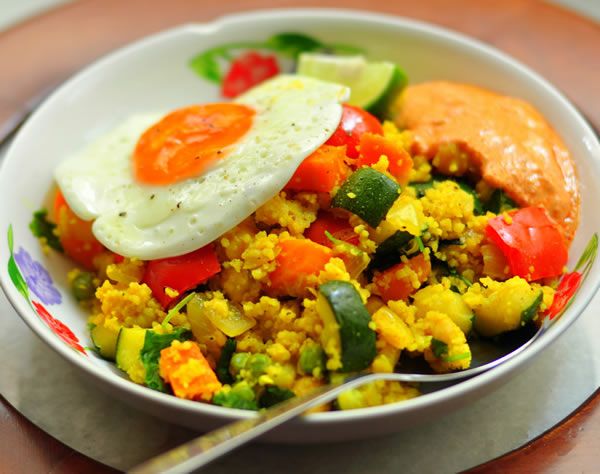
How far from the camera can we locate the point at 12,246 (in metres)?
2.75

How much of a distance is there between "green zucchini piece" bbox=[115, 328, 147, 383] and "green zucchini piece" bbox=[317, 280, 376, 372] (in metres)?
0.65

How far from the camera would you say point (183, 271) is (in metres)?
2.54

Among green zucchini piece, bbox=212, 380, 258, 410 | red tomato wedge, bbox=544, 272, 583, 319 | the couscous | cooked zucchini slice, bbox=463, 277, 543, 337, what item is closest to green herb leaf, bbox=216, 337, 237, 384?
the couscous

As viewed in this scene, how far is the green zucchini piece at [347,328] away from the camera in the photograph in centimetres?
216

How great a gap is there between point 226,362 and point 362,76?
1.66m

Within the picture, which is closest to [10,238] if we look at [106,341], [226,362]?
[106,341]

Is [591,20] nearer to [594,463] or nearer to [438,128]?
[438,128]

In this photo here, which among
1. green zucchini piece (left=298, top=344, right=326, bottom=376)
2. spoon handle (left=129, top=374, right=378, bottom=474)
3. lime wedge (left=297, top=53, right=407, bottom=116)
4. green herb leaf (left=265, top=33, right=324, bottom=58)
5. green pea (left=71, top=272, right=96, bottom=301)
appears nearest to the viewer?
spoon handle (left=129, top=374, right=378, bottom=474)

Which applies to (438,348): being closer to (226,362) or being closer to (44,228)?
(226,362)

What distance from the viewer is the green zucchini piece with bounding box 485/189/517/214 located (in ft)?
9.09

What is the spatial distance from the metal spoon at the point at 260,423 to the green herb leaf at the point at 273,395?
3 centimetres

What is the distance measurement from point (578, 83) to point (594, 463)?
223 centimetres

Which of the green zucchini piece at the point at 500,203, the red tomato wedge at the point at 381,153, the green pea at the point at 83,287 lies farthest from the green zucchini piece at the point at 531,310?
the green pea at the point at 83,287

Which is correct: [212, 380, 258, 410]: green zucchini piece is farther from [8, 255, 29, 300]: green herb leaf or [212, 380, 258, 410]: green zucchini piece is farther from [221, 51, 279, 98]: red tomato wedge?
[221, 51, 279, 98]: red tomato wedge
